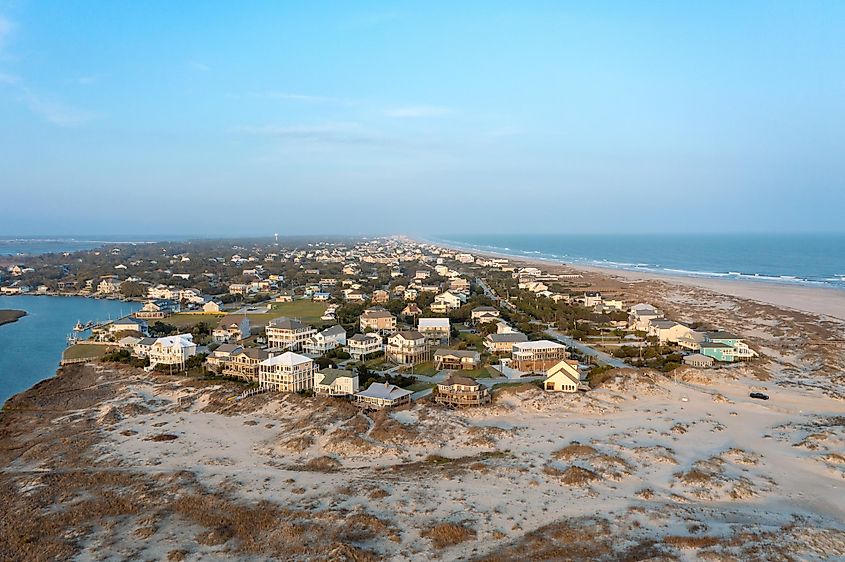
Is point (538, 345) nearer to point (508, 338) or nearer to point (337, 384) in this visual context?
point (508, 338)

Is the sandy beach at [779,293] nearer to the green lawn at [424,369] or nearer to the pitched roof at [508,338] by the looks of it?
the pitched roof at [508,338]

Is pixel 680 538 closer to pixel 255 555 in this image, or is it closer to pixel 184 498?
pixel 255 555

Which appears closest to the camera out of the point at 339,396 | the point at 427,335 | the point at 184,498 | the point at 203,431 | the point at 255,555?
the point at 255,555

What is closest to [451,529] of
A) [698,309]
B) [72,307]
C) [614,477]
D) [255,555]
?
[255,555]

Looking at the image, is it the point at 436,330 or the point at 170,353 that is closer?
the point at 170,353

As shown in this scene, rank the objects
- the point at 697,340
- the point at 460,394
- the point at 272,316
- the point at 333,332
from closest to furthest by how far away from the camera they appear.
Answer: the point at 460,394 → the point at 697,340 → the point at 333,332 → the point at 272,316

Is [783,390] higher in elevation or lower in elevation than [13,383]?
higher

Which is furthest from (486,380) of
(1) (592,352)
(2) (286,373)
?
(2) (286,373)
